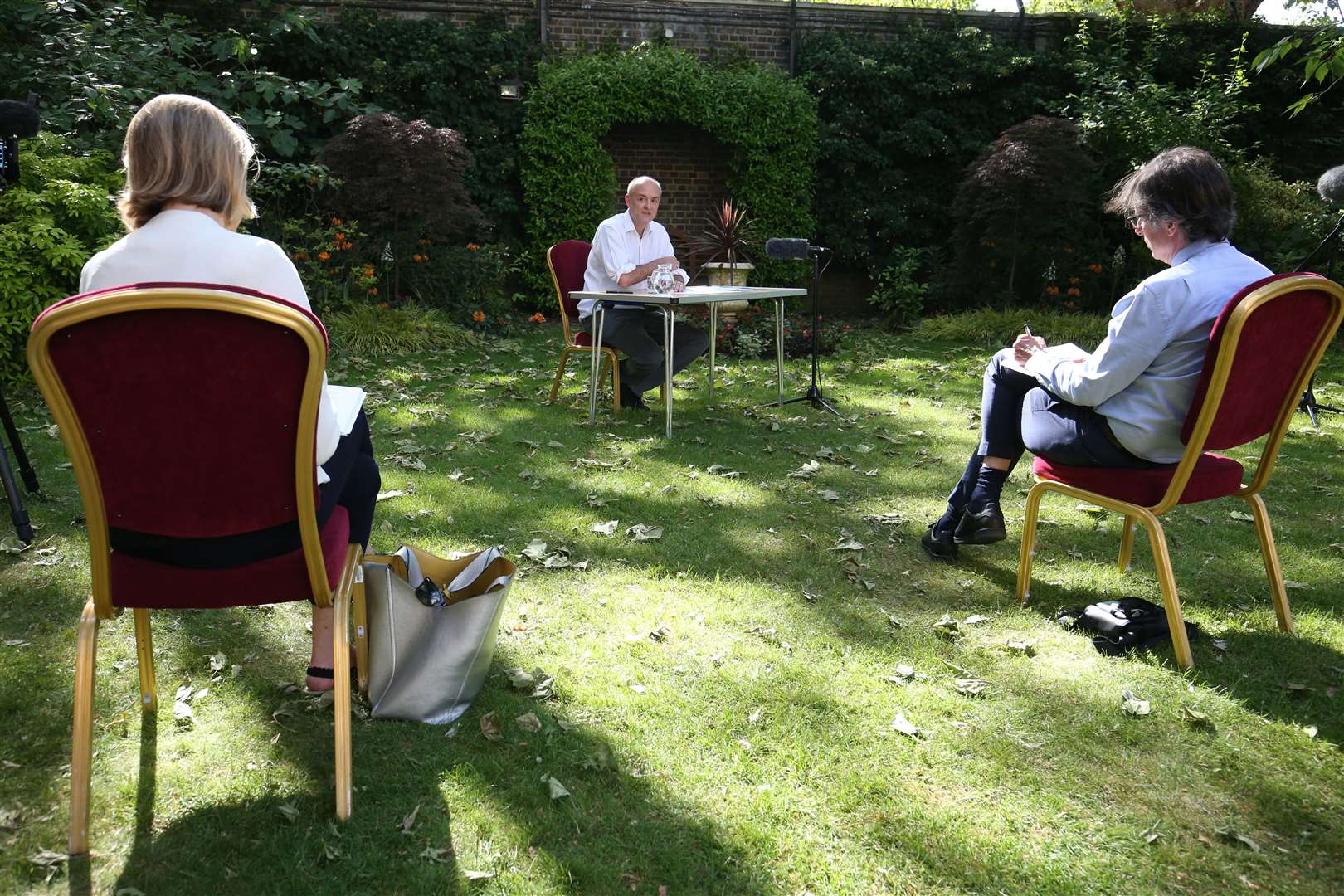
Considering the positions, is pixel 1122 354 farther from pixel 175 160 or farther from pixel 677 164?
pixel 677 164

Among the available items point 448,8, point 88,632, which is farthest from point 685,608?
point 448,8

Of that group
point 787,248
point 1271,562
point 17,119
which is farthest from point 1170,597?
point 17,119

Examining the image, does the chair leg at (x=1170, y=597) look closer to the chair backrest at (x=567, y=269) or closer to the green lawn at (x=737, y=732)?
the green lawn at (x=737, y=732)

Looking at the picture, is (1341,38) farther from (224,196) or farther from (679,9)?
(679,9)

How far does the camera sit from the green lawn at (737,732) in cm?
190

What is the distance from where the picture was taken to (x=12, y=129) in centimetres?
346

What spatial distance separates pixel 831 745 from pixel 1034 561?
1669 millimetres

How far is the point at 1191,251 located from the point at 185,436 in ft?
8.97

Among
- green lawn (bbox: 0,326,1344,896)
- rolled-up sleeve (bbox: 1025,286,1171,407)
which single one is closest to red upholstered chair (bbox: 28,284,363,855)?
green lawn (bbox: 0,326,1344,896)

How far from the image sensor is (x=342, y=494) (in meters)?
2.38

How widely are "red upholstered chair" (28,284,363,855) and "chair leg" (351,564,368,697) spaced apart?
0.39m

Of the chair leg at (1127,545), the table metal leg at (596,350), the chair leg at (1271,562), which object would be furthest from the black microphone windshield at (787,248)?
the chair leg at (1271,562)

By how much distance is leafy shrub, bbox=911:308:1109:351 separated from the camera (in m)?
9.99

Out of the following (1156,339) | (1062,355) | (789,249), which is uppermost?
(789,249)
